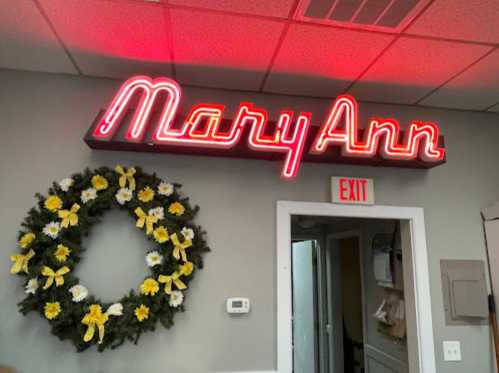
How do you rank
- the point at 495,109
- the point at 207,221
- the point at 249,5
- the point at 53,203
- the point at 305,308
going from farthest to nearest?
the point at 305,308
the point at 495,109
the point at 207,221
the point at 53,203
the point at 249,5

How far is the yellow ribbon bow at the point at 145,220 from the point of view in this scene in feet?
6.67

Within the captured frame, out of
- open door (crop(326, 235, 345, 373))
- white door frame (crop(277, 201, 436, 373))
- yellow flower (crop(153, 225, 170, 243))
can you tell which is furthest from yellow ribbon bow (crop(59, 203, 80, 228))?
open door (crop(326, 235, 345, 373))

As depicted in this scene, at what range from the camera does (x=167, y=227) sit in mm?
2045

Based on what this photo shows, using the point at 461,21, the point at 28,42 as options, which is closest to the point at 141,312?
the point at 28,42

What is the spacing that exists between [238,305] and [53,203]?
120 cm

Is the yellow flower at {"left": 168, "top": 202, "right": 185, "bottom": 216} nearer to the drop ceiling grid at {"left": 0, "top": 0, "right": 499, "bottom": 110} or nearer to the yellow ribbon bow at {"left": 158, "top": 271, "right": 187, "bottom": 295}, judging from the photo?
the yellow ribbon bow at {"left": 158, "top": 271, "right": 187, "bottom": 295}

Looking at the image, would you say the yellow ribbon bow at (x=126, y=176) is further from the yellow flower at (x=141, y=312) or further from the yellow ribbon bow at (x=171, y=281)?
the yellow flower at (x=141, y=312)

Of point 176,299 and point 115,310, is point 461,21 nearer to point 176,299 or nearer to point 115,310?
point 176,299

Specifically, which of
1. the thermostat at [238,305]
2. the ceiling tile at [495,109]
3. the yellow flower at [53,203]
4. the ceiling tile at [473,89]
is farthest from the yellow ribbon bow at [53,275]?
the ceiling tile at [495,109]

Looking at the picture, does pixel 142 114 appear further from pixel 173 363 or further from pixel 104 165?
pixel 173 363

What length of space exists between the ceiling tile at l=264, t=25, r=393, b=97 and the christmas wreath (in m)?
0.99

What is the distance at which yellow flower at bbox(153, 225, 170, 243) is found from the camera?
2.01 meters

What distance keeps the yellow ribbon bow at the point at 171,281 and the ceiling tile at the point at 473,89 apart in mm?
2057

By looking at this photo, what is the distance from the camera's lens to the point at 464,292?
2.34m
